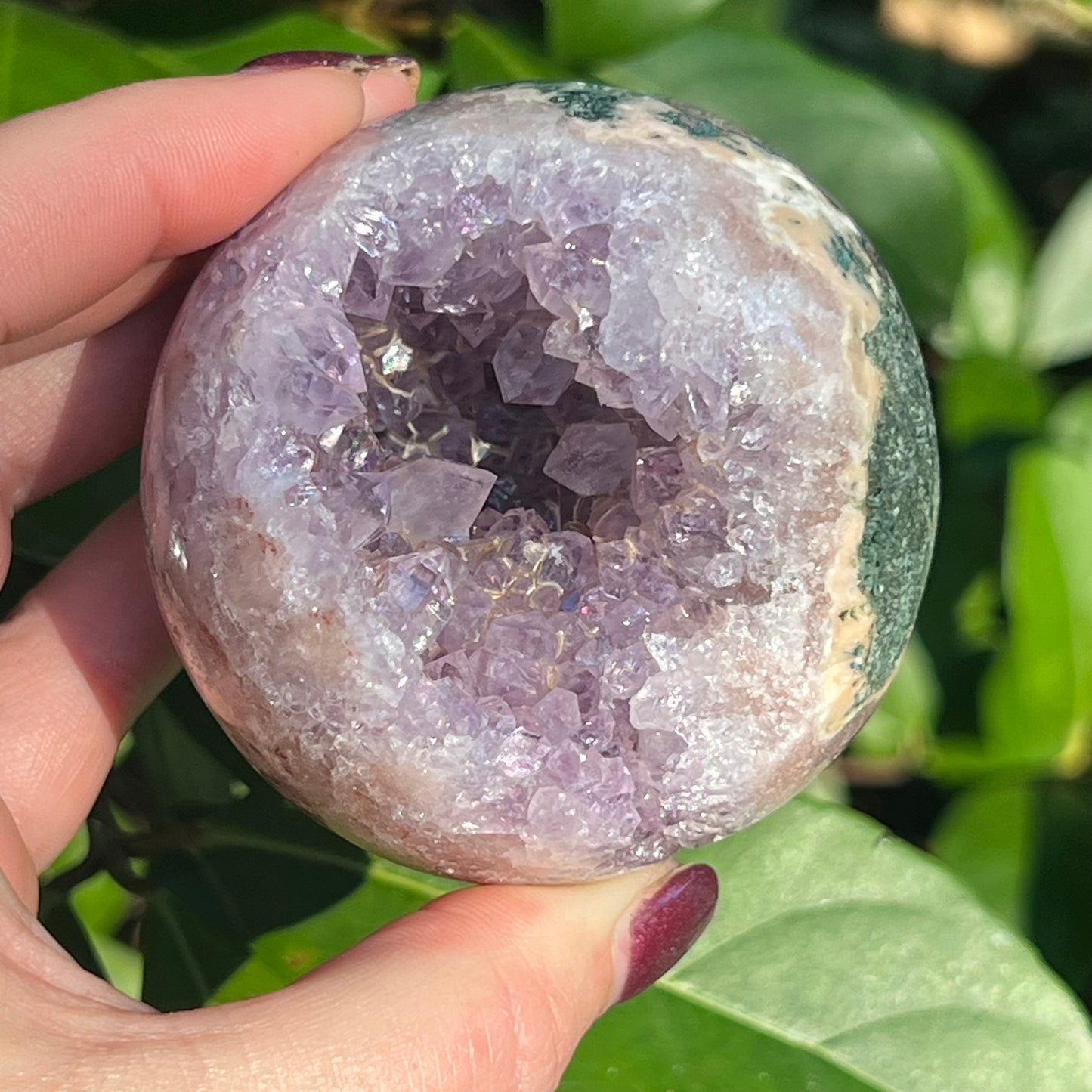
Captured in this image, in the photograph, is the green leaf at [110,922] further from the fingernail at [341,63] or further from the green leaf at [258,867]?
the fingernail at [341,63]

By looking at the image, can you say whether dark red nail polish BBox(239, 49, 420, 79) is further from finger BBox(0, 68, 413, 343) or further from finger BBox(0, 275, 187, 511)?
finger BBox(0, 275, 187, 511)

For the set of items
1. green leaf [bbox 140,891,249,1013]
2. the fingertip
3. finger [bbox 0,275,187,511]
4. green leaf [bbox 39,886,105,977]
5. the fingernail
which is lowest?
green leaf [bbox 140,891,249,1013]

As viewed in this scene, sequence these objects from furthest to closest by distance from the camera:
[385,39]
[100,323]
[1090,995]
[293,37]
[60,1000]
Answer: [1090,995] → [385,39] → [293,37] → [100,323] → [60,1000]

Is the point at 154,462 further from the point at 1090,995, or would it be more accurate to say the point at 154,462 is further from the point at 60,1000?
the point at 1090,995

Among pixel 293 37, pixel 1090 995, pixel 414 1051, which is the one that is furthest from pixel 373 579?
pixel 1090 995

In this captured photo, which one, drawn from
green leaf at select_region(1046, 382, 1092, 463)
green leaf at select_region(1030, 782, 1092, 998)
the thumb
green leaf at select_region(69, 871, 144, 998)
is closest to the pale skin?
the thumb

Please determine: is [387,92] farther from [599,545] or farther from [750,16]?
[750,16]

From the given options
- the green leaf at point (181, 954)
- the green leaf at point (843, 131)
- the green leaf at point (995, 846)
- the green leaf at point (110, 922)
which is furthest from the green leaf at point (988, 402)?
the green leaf at point (110, 922)
